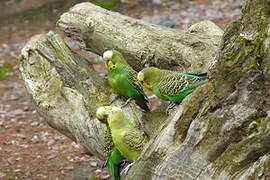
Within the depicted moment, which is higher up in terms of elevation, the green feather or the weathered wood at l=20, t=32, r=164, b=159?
the green feather

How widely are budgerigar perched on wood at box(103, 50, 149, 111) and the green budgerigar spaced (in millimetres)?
957

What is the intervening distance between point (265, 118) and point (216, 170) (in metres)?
0.53

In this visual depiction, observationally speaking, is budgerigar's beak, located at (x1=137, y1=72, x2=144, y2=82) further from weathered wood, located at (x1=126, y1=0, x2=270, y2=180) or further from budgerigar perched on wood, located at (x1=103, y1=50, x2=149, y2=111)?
weathered wood, located at (x1=126, y1=0, x2=270, y2=180)

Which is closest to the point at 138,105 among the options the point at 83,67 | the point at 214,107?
the point at 83,67

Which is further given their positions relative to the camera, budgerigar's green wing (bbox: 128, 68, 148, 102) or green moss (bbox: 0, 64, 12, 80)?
green moss (bbox: 0, 64, 12, 80)

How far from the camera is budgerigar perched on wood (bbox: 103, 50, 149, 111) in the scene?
6.05 meters

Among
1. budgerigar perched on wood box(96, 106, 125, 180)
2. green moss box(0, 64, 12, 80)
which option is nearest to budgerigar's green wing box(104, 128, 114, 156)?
budgerigar perched on wood box(96, 106, 125, 180)

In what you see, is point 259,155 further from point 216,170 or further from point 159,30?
point 159,30

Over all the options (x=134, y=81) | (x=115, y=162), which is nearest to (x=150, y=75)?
(x=134, y=81)

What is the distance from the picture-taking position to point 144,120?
5.96 meters

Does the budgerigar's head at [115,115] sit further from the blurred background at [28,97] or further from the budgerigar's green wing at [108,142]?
the blurred background at [28,97]

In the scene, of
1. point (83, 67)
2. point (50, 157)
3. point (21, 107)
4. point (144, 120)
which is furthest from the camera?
point (21, 107)

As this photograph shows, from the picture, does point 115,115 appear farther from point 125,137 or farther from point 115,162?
point 115,162

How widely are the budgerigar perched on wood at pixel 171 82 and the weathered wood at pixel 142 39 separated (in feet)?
2.31
